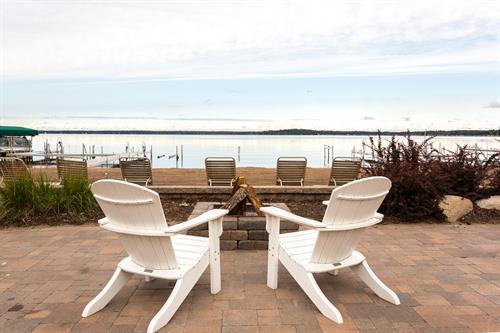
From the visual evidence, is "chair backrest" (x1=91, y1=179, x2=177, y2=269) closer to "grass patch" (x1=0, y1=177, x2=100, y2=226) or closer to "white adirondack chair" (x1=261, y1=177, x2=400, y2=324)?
"white adirondack chair" (x1=261, y1=177, x2=400, y2=324)

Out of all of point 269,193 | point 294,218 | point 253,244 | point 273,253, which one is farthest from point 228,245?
point 269,193

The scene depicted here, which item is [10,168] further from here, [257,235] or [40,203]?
[257,235]

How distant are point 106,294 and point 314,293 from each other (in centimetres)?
158

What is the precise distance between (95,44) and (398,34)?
7600mm

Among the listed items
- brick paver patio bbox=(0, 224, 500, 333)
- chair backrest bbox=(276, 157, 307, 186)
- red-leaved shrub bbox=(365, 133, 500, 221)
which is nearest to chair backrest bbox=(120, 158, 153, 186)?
chair backrest bbox=(276, 157, 307, 186)

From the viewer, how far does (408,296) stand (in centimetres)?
326

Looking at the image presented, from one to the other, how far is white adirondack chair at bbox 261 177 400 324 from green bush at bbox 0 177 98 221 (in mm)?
3922

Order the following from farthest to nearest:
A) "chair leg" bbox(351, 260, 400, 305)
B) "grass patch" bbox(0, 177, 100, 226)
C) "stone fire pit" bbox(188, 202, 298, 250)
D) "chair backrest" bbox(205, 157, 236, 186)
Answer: "chair backrest" bbox(205, 157, 236, 186)
"grass patch" bbox(0, 177, 100, 226)
"stone fire pit" bbox(188, 202, 298, 250)
"chair leg" bbox(351, 260, 400, 305)

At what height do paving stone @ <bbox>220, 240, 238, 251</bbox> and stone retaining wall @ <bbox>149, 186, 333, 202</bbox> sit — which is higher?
stone retaining wall @ <bbox>149, 186, 333, 202</bbox>

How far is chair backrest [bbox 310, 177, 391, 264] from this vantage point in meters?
2.84

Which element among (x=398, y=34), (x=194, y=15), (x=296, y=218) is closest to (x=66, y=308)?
(x=296, y=218)

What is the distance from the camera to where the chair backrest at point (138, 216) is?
270 centimetres

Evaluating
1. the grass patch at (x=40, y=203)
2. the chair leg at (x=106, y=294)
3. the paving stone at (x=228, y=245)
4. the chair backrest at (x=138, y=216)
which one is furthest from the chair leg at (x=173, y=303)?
the grass patch at (x=40, y=203)

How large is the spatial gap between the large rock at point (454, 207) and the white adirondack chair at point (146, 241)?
432 centimetres
